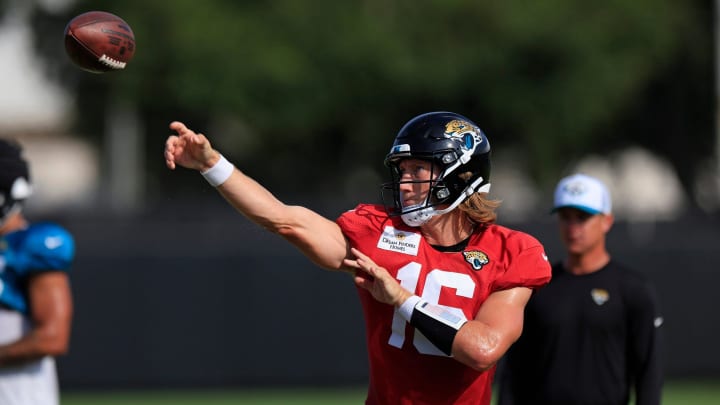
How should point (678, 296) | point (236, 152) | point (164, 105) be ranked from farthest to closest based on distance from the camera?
1. point (236, 152)
2. point (164, 105)
3. point (678, 296)

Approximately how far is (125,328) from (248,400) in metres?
1.53

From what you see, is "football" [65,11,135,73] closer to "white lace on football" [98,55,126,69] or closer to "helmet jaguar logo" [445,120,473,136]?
"white lace on football" [98,55,126,69]

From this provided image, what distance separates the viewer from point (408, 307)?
4758 mm

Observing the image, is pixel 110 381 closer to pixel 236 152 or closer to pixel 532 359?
pixel 532 359

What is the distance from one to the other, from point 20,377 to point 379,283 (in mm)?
1897

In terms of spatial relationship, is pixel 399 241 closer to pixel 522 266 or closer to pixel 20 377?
pixel 522 266

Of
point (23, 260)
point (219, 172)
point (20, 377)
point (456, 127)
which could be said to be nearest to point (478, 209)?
point (456, 127)

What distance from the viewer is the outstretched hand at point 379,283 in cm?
474

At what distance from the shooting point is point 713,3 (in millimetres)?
31734

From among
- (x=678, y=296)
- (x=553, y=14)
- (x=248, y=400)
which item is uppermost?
(x=553, y=14)

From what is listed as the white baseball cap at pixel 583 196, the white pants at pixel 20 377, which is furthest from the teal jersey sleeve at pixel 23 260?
the white baseball cap at pixel 583 196

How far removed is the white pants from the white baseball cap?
2949 millimetres

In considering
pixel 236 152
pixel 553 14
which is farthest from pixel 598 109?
pixel 236 152

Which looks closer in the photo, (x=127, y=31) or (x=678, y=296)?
(x=127, y=31)
